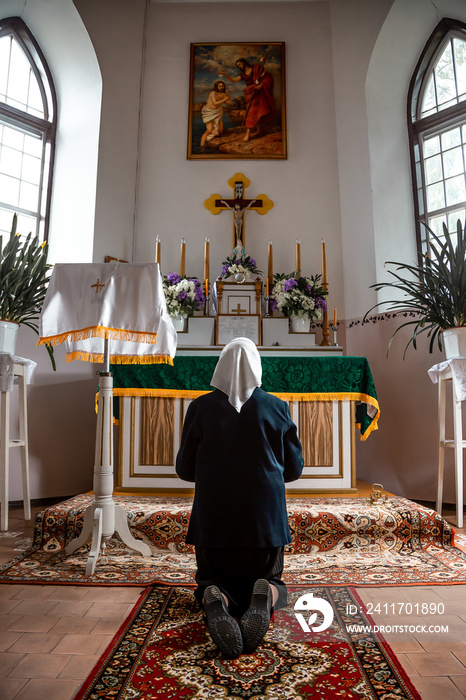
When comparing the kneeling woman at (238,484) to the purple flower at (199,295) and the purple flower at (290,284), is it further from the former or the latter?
the purple flower at (199,295)

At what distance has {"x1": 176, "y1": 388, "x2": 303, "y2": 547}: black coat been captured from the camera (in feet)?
7.80

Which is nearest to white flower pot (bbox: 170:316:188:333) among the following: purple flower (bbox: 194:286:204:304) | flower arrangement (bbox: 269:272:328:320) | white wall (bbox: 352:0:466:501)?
purple flower (bbox: 194:286:204:304)

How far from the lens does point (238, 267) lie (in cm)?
577

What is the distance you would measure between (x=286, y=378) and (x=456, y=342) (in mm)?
1499

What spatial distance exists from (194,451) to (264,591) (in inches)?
29.1

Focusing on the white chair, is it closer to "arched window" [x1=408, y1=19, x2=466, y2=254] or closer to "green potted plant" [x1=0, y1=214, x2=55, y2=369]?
"green potted plant" [x1=0, y1=214, x2=55, y2=369]

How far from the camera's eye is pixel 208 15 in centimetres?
732

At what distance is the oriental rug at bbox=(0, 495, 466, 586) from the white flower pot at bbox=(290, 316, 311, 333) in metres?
1.97

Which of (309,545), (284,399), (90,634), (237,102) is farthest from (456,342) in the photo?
(237,102)

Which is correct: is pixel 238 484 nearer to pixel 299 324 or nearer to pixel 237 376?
pixel 237 376

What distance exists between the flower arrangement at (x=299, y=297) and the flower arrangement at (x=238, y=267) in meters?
0.35

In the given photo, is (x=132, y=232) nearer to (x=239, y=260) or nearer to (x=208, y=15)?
(x=239, y=260)

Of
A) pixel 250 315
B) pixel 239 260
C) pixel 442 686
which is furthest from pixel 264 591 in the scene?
pixel 239 260

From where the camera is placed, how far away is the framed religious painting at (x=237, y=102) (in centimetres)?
695
